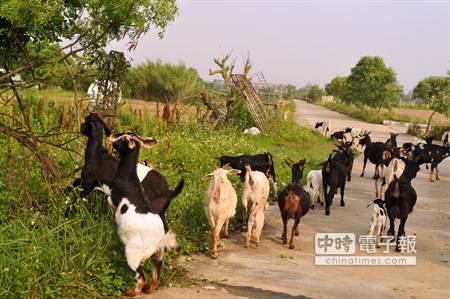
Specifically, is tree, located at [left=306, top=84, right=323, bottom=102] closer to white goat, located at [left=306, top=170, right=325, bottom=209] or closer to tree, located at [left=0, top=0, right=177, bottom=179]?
white goat, located at [left=306, top=170, right=325, bottom=209]

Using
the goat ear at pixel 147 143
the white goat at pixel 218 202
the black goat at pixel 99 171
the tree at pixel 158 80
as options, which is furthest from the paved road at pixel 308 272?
the tree at pixel 158 80

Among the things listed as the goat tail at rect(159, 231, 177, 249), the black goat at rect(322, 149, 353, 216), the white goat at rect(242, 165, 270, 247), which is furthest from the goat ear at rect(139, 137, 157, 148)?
the black goat at rect(322, 149, 353, 216)

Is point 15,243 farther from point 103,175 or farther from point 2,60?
point 2,60

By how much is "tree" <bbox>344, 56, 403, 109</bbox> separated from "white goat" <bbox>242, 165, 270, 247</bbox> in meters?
35.8

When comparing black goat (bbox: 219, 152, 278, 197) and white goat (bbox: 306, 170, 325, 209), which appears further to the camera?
white goat (bbox: 306, 170, 325, 209)

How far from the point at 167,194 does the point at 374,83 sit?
38.4 metres

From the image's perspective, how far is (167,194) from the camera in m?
5.95

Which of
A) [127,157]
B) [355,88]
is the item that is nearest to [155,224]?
[127,157]

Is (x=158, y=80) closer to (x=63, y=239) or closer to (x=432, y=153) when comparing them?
(x=432, y=153)

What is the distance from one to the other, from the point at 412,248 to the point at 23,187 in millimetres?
5316

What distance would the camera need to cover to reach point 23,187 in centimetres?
612

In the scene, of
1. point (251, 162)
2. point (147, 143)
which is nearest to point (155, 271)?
point (147, 143)

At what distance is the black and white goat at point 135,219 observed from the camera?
199 inches

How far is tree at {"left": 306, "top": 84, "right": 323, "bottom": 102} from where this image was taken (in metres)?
84.5
